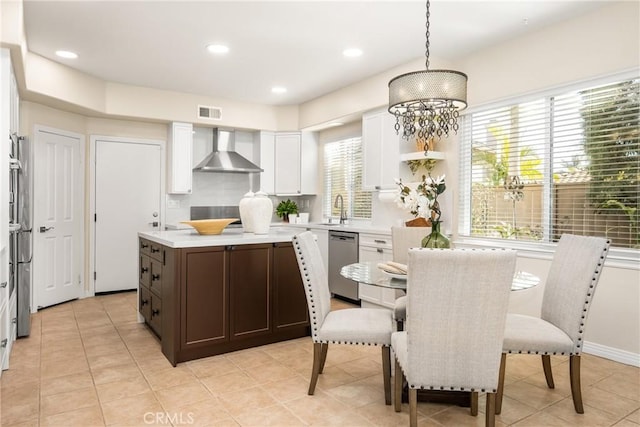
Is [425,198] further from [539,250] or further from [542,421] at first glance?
[539,250]

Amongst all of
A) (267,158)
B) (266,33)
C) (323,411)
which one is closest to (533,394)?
(323,411)

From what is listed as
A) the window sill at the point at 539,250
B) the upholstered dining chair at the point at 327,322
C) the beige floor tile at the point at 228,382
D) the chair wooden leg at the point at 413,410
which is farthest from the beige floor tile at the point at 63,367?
the window sill at the point at 539,250

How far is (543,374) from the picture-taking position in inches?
113

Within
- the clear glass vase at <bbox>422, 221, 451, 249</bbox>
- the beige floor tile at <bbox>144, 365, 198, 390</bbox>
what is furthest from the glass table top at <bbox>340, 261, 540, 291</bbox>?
the beige floor tile at <bbox>144, 365, 198, 390</bbox>

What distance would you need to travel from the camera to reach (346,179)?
238 inches

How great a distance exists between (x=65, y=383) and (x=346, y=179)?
4251 millimetres

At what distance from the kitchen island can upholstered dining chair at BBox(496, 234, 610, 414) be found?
177cm

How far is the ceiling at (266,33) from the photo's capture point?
3.16 meters

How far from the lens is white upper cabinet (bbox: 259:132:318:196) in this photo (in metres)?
6.36

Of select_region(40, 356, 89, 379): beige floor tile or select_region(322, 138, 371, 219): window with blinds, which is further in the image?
select_region(322, 138, 371, 219): window with blinds

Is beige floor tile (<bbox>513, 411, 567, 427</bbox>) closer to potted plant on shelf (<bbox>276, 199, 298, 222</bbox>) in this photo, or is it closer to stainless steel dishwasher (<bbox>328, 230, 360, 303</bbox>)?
stainless steel dishwasher (<bbox>328, 230, 360, 303</bbox>)

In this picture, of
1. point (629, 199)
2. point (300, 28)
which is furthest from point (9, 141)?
point (629, 199)

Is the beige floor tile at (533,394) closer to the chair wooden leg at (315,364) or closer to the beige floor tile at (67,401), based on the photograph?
the chair wooden leg at (315,364)

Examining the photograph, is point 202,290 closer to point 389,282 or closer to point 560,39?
point 389,282
